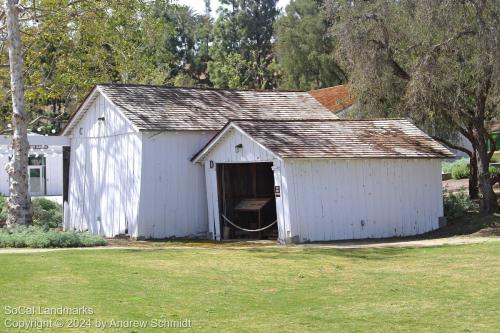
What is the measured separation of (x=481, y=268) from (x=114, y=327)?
930 cm

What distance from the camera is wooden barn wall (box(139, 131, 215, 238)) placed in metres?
26.0

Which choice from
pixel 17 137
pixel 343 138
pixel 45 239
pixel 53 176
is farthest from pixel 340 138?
pixel 53 176

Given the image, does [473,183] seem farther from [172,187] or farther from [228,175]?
[172,187]

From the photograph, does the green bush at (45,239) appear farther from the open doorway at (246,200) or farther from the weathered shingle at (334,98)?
the weathered shingle at (334,98)

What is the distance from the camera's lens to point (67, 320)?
441 inches

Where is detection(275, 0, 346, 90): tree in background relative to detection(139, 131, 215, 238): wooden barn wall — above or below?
above

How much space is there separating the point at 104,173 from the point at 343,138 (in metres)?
8.30

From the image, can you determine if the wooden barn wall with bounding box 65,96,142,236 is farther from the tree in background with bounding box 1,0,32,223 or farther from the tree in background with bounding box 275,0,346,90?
the tree in background with bounding box 275,0,346,90

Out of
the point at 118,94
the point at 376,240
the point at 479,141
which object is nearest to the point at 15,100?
the point at 118,94

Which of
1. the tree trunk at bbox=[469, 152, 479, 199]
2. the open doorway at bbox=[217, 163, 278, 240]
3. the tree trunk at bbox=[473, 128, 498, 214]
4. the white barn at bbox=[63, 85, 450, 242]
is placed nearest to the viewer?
the white barn at bbox=[63, 85, 450, 242]

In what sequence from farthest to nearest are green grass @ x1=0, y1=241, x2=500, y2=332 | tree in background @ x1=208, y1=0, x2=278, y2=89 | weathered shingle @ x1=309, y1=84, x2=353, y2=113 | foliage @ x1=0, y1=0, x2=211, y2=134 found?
1. tree in background @ x1=208, y1=0, x2=278, y2=89
2. weathered shingle @ x1=309, y1=84, x2=353, y2=113
3. foliage @ x1=0, y1=0, x2=211, y2=134
4. green grass @ x1=0, y1=241, x2=500, y2=332

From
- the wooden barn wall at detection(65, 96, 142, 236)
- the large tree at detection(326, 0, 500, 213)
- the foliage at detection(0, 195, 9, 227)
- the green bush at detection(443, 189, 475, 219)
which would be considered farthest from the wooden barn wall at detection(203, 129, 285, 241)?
the foliage at detection(0, 195, 9, 227)

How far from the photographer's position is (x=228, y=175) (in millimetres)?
27672

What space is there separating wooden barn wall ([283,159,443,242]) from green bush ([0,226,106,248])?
5867 mm
